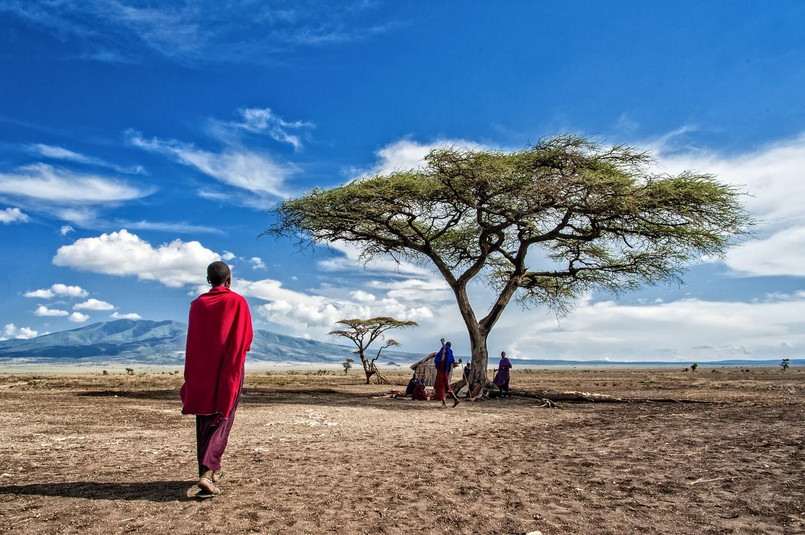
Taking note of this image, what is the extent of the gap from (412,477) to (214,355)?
8.51 feet

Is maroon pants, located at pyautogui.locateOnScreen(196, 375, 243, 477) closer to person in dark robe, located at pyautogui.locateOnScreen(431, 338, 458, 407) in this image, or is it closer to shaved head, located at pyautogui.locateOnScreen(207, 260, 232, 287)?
shaved head, located at pyautogui.locateOnScreen(207, 260, 232, 287)

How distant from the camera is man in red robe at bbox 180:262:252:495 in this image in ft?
18.2

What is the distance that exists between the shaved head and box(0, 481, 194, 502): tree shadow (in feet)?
6.96

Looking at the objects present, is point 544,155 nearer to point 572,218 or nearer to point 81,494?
point 572,218

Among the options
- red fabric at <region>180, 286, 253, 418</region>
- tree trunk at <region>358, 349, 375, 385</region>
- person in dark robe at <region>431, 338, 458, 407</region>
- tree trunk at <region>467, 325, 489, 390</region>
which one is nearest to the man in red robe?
red fabric at <region>180, 286, 253, 418</region>

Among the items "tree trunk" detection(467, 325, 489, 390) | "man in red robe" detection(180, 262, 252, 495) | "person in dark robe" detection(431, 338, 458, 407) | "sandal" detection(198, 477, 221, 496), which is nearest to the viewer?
"sandal" detection(198, 477, 221, 496)

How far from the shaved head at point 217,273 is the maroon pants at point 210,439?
3.97 feet

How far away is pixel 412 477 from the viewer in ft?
20.5

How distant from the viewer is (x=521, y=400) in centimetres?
1961

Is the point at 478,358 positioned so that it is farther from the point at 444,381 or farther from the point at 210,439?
the point at 210,439

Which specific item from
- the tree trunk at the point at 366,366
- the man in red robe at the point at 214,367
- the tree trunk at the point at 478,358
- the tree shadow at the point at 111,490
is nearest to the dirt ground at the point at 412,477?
the tree shadow at the point at 111,490

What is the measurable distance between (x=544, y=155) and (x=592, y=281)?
725 cm

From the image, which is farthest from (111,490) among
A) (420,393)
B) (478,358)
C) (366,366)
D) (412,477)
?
(366,366)

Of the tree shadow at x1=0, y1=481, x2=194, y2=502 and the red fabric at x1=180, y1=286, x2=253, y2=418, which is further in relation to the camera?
the red fabric at x1=180, y1=286, x2=253, y2=418
